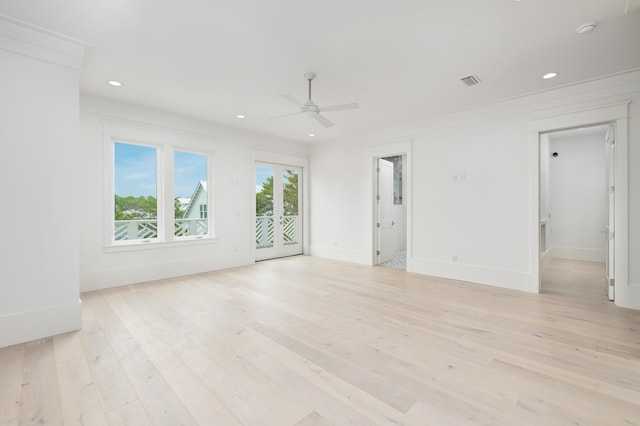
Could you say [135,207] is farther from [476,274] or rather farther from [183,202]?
[476,274]

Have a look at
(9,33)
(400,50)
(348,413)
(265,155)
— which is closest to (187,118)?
(265,155)

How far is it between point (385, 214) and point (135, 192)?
16.8ft

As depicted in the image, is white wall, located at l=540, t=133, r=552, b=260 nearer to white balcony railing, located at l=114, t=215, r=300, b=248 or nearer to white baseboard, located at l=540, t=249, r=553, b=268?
white baseboard, located at l=540, t=249, r=553, b=268

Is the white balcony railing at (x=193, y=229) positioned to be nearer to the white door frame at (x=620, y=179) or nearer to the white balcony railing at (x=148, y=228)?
the white balcony railing at (x=148, y=228)

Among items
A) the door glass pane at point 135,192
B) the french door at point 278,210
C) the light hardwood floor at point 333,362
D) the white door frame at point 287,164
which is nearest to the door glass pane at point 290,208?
the french door at point 278,210

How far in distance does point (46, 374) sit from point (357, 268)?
4774 millimetres

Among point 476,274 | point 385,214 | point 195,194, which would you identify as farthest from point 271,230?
point 476,274

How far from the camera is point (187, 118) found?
5355 mm

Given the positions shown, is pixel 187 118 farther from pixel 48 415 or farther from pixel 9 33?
pixel 48 415

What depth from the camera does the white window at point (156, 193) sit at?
15.7 feet

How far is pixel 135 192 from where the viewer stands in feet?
16.3

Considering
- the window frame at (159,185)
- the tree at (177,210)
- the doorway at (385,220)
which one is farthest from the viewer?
the doorway at (385,220)

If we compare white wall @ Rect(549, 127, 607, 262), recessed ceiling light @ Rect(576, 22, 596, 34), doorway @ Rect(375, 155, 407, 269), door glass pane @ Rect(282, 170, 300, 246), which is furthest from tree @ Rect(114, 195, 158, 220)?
white wall @ Rect(549, 127, 607, 262)

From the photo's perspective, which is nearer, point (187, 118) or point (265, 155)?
point (187, 118)
